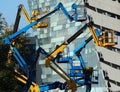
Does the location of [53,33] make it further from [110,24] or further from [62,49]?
[62,49]

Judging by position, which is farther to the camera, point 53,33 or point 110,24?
point 53,33

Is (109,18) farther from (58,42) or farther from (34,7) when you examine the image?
(34,7)

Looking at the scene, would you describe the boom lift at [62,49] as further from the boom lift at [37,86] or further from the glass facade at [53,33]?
the glass facade at [53,33]

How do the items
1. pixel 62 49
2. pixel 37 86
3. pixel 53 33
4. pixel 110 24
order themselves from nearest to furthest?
pixel 37 86 → pixel 62 49 → pixel 110 24 → pixel 53 33

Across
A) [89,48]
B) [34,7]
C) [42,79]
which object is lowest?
[42,79]

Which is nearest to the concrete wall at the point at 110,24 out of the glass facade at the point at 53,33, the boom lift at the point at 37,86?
the glass facade at the point at 53,33

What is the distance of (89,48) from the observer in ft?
240

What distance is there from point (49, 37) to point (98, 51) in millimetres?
14324

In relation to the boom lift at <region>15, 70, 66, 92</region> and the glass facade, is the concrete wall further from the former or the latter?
the boom lift at <region>15, 70, 66, 92</region>

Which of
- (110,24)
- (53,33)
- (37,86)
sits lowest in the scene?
(37,86)

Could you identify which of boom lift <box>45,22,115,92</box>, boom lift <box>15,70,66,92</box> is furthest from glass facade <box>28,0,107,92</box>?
boom lift <box>45,22,115,92</box>

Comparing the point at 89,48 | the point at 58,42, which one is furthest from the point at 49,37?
the point at 89,48

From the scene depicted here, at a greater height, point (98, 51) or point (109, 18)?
point (109, 18)

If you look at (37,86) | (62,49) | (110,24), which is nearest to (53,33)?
(110,24)
